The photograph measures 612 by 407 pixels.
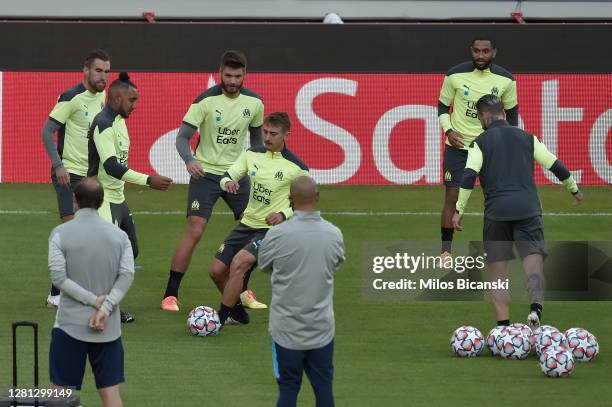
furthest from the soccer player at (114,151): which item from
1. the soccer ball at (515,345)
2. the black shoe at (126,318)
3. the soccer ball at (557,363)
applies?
the soccer ball at (557,363)

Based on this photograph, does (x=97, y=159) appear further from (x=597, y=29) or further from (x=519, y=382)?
(x=597, y=29)

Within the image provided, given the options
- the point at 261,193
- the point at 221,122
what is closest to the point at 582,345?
the point at 261,193

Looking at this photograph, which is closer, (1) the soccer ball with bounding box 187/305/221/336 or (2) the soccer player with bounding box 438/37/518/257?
(1) the soccer ball with bounding box 187/305/221/336

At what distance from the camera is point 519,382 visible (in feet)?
36.8

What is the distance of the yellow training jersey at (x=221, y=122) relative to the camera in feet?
46.8

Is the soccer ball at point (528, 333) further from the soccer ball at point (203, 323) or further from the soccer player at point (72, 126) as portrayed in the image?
the soccer player at point (72, 126)

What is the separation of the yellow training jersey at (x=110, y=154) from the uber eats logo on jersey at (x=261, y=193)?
101 centimetres

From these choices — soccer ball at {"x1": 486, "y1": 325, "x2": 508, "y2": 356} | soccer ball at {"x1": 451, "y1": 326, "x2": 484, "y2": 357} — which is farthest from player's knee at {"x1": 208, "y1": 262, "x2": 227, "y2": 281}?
soccer ball at {"x1": 486, "y1": 325, "x2": 508, "y2": 356}

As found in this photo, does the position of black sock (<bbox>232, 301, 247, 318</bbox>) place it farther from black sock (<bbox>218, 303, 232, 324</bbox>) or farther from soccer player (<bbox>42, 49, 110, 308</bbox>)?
soccer player (<bbox>42, 49, 110, 308</bbox>)

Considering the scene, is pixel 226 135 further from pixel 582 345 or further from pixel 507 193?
pixel 582 345

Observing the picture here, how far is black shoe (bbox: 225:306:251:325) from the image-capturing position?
1345 cm

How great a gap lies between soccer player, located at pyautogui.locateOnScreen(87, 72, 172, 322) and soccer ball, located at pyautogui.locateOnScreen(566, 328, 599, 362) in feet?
12.4

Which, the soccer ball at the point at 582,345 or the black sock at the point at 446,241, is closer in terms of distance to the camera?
the soccer ball at the point at 582,345

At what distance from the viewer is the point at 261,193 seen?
13094 millimetres
